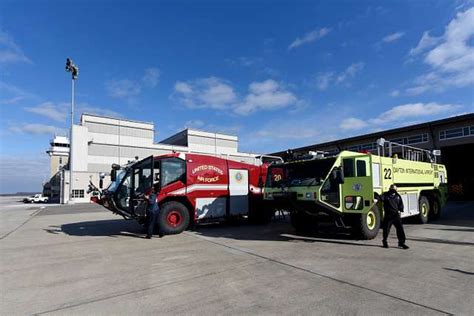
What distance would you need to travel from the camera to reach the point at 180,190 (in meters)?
11.4

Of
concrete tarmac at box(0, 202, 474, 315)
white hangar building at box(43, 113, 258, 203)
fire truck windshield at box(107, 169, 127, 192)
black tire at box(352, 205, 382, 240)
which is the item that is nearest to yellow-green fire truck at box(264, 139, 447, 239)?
black tire at box(352, 205, 382, 240)

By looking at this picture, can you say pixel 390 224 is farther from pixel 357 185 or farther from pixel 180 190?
Answer: pixel 180 190

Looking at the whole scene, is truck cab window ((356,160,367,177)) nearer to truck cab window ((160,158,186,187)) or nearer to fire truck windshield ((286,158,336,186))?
fire truck windshield ((286,158,336,186))

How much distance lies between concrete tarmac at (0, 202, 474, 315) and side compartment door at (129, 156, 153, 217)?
3.87 ft

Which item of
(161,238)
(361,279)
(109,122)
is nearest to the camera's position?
(361,279)

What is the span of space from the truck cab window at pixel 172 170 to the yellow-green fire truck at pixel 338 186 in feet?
10.3

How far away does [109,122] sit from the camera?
55125mm

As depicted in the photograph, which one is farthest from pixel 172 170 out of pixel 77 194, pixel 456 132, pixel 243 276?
pixel 77 194

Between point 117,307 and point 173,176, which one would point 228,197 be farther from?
point 117,307

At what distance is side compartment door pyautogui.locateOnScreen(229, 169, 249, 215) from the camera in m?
13.1

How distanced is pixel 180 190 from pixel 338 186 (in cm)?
537

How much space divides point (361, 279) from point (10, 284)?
6164 millimetres

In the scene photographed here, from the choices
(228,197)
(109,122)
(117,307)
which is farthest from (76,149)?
(117,307)

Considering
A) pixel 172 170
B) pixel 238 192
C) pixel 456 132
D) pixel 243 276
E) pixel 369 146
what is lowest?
pixel 243 276
